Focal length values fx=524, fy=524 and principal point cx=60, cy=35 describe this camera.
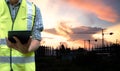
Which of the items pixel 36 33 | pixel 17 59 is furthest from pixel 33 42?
pixel 17 59

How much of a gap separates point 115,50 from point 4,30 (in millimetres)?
9095

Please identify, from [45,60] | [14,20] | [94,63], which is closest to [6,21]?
[14,20]

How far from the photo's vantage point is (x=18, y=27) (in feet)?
14.0

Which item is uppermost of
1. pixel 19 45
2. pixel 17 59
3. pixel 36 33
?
pixel 36 33

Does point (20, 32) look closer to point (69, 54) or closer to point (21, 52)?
point (21, 52)

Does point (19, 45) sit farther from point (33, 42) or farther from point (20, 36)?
point (33, 42)

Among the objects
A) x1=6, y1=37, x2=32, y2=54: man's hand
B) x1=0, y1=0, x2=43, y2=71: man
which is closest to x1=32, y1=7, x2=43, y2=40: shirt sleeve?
x1=0, y1=0, x2=43, y2=71: man

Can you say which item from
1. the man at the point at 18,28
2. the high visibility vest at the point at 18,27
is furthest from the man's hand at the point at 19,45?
the high visibility vest at the point at 18,27

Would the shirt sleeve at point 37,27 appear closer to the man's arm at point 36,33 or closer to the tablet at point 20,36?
the man's arm at point 36,33

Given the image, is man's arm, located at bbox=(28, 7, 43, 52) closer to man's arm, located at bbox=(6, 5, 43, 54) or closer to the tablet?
man's arm, located at bbox=(6, 5, 43, 54)

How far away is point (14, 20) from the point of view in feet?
14.0

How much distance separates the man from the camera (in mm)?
4215

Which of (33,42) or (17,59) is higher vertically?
(33,42)

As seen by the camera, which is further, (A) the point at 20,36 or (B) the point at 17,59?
(B) the point at 17,59
